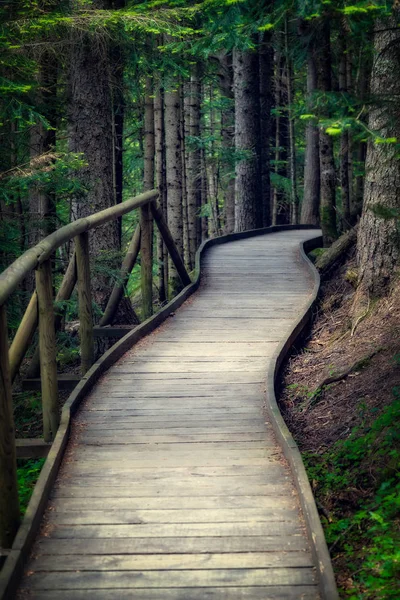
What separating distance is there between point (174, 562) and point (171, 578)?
5.9 inches

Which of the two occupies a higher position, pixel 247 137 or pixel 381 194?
pixel 247 137

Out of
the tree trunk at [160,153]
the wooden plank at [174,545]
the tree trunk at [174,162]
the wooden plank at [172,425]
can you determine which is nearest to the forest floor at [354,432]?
the wooden plank at [174,545]

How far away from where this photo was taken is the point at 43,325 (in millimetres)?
5254

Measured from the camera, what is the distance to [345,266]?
12.0 metres

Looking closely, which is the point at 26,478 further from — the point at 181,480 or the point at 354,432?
the point at 354,432

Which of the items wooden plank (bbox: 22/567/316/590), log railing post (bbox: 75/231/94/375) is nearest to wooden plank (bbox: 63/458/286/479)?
wooden plank (bbox: 22/567/316/590)

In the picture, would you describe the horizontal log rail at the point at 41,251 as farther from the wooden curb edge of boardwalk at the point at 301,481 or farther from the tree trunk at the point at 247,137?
the tree trunk at the point at 247,137

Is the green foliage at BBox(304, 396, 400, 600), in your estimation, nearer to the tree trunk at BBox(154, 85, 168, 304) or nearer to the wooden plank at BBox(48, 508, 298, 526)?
the wooden plank at BBox(48, 508, 298, 526)

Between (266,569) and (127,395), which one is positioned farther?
(127,395)

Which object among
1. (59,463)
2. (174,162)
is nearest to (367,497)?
(59,463)

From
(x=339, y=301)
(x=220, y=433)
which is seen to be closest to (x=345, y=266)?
(x=339, y=301)

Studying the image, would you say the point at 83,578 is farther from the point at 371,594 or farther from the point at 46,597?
the point at 371,594

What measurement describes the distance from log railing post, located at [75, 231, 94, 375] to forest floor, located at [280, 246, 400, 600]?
2.14m

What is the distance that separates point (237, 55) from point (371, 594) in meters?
18.0
